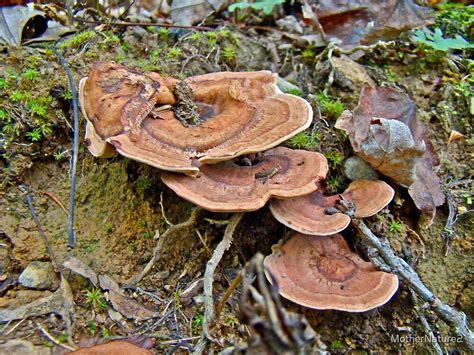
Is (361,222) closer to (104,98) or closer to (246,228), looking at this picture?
(246,228)

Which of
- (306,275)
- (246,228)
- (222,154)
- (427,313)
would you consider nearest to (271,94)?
(222,154)

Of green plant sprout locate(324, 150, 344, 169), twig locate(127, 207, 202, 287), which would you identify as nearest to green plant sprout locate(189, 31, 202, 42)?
green plant sprout locate(324, 150, 344, 169)

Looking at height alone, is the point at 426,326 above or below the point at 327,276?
below

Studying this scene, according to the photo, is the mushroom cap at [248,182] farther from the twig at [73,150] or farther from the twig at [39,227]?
the twig at [39,227]

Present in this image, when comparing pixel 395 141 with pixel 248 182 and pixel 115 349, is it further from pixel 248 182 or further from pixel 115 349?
pixel 115 349

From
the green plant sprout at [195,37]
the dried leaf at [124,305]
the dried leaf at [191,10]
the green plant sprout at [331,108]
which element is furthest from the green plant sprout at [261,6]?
the dried leaf at [124,305]

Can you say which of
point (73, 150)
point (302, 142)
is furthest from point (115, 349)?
point (302, 142)

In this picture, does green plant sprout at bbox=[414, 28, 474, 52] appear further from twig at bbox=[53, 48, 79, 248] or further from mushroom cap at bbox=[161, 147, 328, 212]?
twig at bbox=[53, 48, 79, 248]
